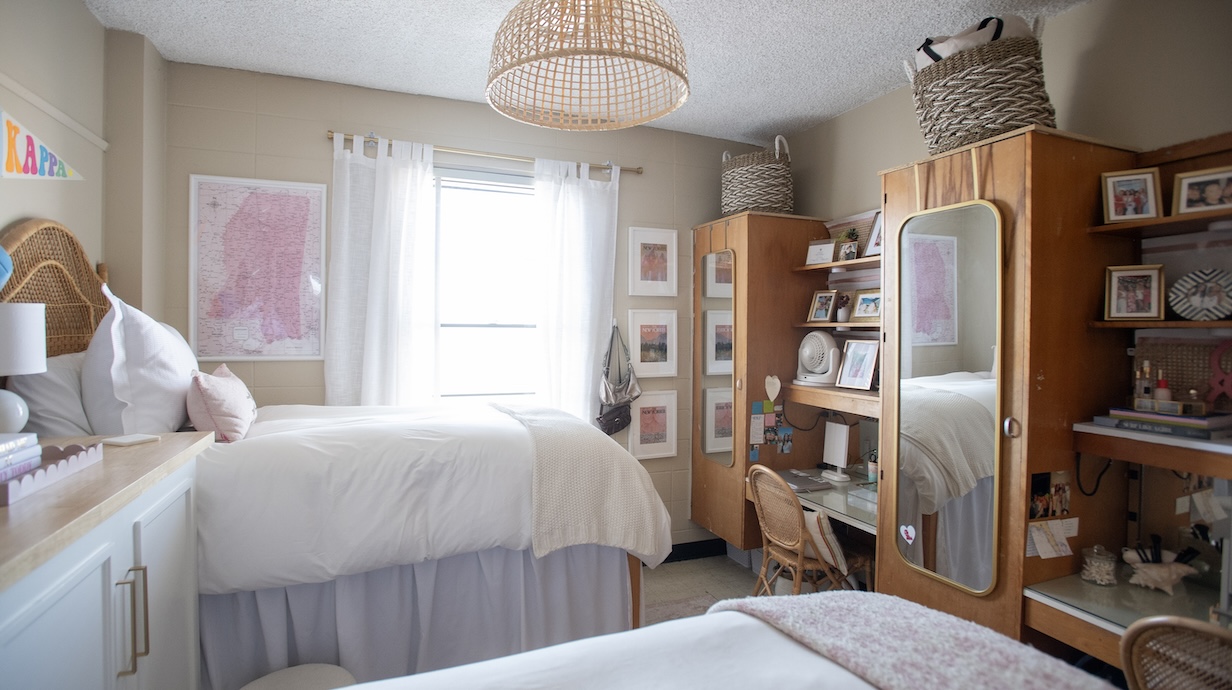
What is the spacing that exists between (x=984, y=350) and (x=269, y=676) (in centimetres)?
249

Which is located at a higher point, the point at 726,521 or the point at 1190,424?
the point at 1190,424

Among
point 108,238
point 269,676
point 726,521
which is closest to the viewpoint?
point 269,676

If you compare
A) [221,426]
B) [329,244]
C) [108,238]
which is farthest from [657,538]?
[108,238]

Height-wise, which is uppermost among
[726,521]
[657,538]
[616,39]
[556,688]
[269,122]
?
[269,122]

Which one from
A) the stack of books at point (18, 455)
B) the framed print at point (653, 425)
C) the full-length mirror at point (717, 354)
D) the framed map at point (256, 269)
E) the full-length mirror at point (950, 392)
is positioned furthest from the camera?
the framed print at point (653, 425)

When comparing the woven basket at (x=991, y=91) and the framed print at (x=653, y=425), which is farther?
the framed print at (x=653, y=425)

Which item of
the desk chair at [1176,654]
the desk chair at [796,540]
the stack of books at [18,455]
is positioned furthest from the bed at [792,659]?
the desk chair at [796,540]

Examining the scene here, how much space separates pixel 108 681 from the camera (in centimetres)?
108

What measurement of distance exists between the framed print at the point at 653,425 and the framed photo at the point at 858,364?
1055 millimetres

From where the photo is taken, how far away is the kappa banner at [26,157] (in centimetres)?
178

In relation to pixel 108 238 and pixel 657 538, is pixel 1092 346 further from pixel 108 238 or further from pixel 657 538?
pixel 108 238

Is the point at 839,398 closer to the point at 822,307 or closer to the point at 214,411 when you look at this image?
the point at 822,307

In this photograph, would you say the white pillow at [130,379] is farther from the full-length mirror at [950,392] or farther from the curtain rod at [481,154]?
the full-length mirror at [950,392]

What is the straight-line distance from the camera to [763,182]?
3.24 metres
